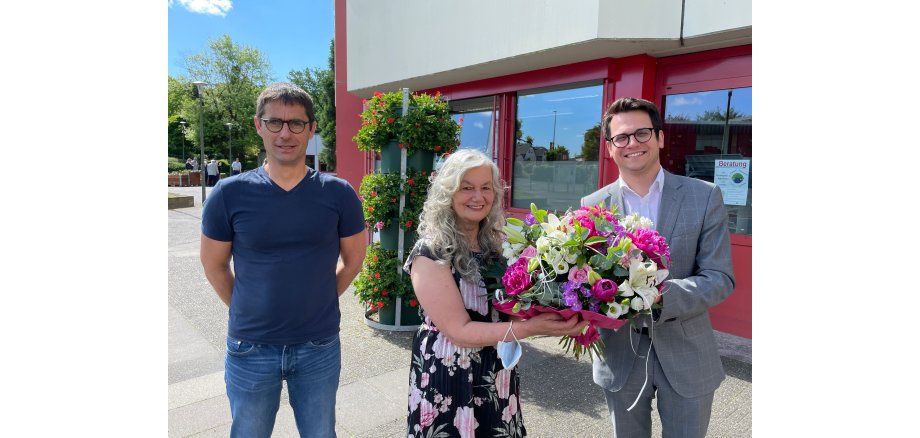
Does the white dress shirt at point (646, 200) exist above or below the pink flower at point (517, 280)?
above

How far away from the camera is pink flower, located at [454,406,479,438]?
201 centimetres

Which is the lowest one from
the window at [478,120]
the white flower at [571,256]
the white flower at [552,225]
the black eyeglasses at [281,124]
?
the white flower at [571,256]

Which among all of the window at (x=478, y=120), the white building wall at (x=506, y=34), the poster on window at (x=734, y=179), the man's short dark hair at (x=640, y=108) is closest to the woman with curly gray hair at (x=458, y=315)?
the man's short dark hair at (x=640, y=108)

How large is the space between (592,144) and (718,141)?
163 centimetres

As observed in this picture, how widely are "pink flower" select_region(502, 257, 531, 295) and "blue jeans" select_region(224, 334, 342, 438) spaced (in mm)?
1165

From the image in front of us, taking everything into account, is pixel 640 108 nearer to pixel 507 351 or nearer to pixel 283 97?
pixel 507 351

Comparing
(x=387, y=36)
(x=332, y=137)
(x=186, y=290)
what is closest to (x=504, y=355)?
(x=186, y=290)

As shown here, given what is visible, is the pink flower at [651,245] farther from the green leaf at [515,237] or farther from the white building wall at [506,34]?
the white building wall at [506,34]

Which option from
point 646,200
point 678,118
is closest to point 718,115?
point 678,118

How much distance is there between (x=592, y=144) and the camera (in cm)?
691

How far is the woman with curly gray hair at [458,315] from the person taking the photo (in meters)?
1.92

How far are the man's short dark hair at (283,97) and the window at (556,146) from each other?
5.13 metres

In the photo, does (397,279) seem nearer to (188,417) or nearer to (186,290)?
(188,417)

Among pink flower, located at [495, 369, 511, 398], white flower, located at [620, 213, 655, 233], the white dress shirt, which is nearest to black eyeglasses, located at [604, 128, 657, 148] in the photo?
the white dress shirt
